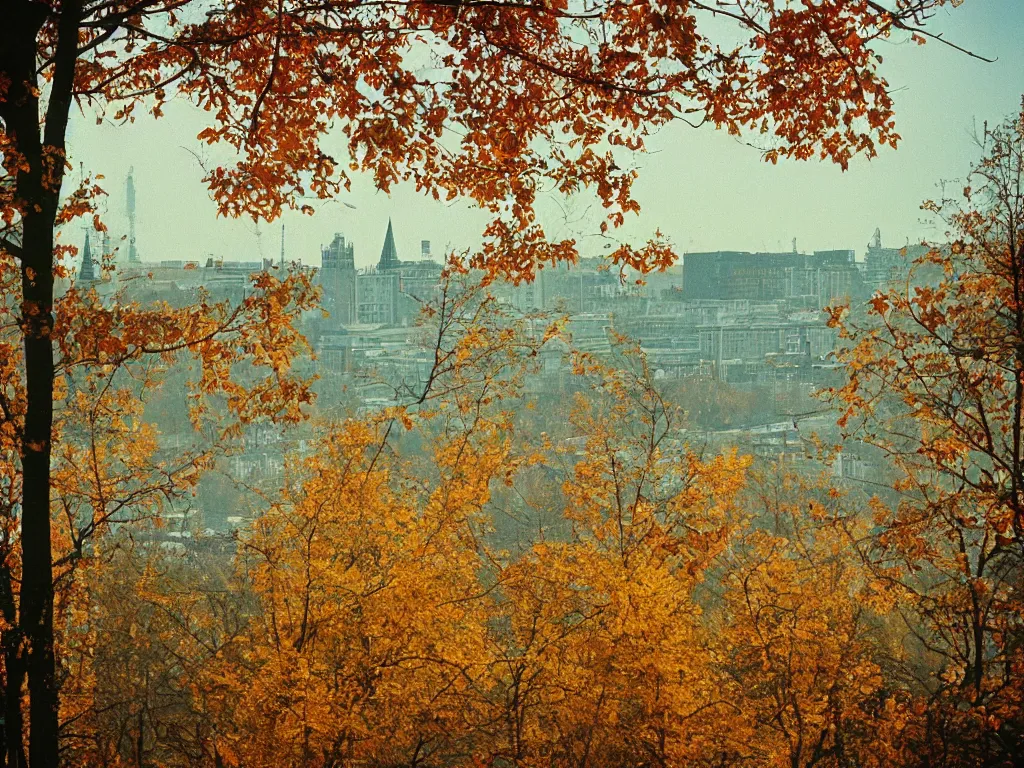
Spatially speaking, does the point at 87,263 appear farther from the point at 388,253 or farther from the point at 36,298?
the point at 388,253

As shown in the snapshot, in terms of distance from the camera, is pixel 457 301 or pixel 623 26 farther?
pixel 457 301

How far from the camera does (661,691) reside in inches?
216

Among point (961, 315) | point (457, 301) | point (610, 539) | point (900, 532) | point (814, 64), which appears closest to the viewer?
point (814, 64)

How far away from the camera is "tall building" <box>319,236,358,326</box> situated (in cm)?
4389

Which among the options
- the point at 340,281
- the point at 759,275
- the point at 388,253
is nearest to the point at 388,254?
the point at 388,253

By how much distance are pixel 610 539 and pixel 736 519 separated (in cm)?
156

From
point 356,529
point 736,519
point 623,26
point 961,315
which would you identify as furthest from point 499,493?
point 623,26

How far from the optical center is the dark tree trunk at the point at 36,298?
3127 mm

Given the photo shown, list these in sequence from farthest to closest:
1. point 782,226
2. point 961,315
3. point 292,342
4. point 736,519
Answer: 1. point 782,226
2. point 736,519
3. point 961,315
4. point 292,342

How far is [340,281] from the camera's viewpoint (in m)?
48.2

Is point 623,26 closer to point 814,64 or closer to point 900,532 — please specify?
point 814,64

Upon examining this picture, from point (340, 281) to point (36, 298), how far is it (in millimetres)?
45829

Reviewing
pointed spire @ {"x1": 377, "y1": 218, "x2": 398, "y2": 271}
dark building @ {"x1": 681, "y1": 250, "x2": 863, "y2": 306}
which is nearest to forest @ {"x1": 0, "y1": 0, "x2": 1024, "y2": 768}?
pointed spire @ {"x1": 377, "y1": 218, "x2": 398, "y2": 271}

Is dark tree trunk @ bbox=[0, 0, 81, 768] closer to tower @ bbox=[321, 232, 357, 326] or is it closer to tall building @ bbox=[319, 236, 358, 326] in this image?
tower @ bbox=[321, 232, 357, 326]
